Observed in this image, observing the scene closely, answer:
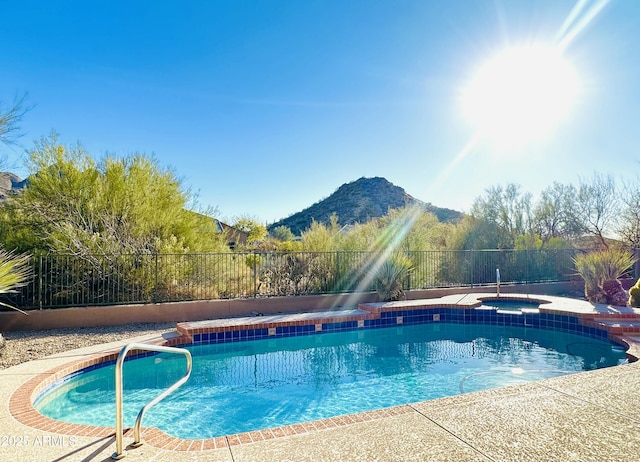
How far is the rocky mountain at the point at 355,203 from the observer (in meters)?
42.1

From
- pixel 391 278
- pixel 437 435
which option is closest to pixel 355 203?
pixel 391 278

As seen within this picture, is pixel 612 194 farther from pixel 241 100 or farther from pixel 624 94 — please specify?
pixel 241 100

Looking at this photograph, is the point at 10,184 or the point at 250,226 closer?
the point at 10,184

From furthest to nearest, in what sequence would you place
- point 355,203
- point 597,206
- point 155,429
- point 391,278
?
point 355,203, point 597,206, point 391,278, point 155,429

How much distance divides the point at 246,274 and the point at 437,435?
8.03m

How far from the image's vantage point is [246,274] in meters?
10.3

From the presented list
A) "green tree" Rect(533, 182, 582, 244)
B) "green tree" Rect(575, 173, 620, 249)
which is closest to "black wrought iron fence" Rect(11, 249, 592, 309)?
"green tree" Rect(533, 182, 582, 244)

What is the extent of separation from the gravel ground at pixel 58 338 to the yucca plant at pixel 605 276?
10.7m

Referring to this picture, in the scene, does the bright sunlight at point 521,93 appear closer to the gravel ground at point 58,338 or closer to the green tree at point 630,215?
the green tree at point 630,215

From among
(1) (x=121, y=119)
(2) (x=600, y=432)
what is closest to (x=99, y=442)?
(2) (x=600, y=432)

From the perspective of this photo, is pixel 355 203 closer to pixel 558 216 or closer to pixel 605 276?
pixel 558 216

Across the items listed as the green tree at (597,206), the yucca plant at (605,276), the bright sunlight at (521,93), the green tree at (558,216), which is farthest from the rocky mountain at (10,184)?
the green tree at (597,206)

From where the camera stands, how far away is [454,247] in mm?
15711

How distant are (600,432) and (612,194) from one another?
62.1 ft
